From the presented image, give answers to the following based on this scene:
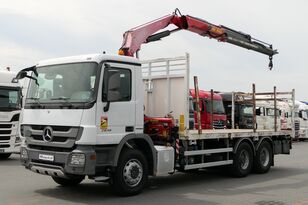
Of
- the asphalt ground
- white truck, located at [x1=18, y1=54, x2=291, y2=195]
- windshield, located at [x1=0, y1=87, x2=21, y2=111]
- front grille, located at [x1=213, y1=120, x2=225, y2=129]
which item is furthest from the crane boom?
windshield, located at [x1=0, y1=87, x2=21, y2=111]

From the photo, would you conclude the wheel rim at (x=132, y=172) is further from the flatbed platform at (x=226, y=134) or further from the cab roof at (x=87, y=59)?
the cab roof at (x=87, y=59)

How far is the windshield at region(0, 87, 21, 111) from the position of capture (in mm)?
15764

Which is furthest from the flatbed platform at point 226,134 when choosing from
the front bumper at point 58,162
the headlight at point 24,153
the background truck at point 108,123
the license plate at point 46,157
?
the headlight at point 24,153

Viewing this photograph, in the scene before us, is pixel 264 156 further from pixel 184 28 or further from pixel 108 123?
pixel 108 123

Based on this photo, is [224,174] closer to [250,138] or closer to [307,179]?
[250,138]

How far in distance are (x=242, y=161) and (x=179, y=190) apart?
311 cm

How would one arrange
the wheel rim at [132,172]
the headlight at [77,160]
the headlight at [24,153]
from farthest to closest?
the headlight at [24,153] → the wheel rim at [132,172] → the headlight at [77,160]

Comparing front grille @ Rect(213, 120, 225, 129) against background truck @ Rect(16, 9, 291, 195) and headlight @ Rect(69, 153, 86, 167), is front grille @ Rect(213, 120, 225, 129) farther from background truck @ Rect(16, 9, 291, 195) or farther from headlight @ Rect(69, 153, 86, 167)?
headlight @ Rect(69, 153, 86, 167)

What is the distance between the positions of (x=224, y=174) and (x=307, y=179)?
87.3 inches

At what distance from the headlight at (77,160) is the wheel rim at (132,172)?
1.00 meters

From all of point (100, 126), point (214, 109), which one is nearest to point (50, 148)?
point (100, 126)

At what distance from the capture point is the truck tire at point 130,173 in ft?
28.8

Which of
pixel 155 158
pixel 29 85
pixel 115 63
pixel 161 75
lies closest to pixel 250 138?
pixel 161 75

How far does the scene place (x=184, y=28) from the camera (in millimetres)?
12719
